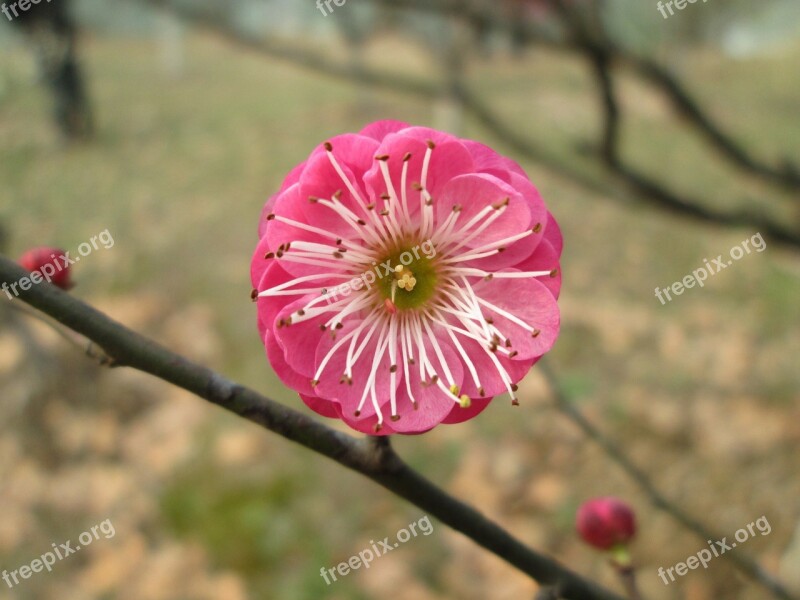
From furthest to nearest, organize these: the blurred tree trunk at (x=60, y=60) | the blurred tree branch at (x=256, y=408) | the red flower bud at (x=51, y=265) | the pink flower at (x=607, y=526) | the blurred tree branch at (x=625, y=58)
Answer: the blurred tree trunk at (x=60, y=60)
the blurred tree branch at (x=625, y=58)
the pink flower at (x=607, y=526)
the red flower bud at (x=51, y=265)
the blurred tree branch at (x=256, y=408)

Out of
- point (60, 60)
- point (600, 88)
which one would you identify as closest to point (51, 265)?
point (600, 88)

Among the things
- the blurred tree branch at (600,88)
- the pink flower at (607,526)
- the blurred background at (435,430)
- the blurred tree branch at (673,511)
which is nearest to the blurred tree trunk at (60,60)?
the blurred background at (435,430)

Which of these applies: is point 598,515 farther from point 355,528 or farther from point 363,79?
point 363,79

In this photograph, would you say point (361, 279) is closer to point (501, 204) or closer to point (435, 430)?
point (501, 204)

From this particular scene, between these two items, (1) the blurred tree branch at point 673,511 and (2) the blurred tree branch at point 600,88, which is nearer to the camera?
(1) the blurred tree branch at point 673,511

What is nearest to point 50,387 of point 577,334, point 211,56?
point 577,334

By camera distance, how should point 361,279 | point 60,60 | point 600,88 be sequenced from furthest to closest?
point 60,60 < point 600,88 < point 361,279

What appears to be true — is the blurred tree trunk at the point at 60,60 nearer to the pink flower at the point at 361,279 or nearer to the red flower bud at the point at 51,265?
the red flower bud at the point at 51,265

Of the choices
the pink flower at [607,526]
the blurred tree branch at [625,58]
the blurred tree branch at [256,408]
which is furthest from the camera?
the blurred tree branch at [625,58]
